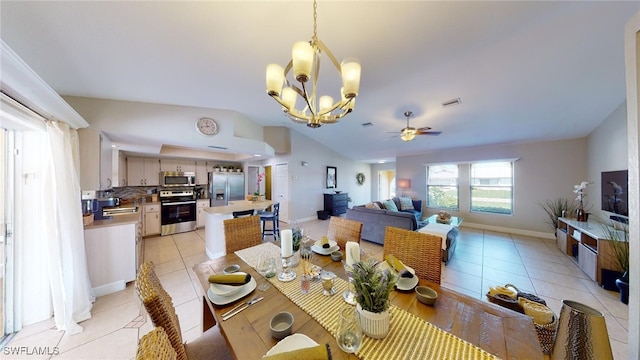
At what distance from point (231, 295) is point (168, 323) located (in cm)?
31

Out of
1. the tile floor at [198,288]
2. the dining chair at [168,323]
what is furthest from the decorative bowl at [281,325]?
the tile floor at [198,288]

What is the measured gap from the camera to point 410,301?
1081mm

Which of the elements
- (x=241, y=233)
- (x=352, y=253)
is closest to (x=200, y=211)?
(x=241, y=233)

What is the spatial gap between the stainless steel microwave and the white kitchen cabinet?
2.71m

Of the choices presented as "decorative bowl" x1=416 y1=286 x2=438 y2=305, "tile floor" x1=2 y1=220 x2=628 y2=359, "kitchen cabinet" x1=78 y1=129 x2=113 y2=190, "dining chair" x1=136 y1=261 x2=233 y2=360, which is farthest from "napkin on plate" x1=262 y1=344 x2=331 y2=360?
"kitchen cabinet" x1=78 y1=129 x2=113 y2=190

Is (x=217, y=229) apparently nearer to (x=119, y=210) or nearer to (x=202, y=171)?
(x=119, y=210)

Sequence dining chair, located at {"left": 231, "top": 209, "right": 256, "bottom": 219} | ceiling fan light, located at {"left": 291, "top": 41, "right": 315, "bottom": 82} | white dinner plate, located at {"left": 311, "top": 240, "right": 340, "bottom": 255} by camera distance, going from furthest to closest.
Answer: dining chair, located at {"left": 231, "top": 209, "right": 256, "bottom": 219}, white dinner plate, located at {"left": 311, "top": 240, "right": 340, "bottom": 255}, ceiling fan light, located at {"left": 291, "top": 41, "right": 315, "bottom": 82}

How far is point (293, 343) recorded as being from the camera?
78 cm

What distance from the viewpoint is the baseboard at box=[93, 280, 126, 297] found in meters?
2.28

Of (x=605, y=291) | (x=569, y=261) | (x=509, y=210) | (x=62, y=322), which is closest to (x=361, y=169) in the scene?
(x=509, y=210)

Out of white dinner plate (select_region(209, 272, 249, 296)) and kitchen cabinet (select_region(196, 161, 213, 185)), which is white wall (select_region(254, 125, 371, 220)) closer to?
kitchen cabinet (select_region(196, 161, 213, 185))

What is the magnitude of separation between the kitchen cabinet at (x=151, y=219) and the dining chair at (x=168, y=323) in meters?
4.39

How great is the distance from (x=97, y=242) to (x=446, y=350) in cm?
353

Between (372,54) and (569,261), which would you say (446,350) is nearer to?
(372,54)
